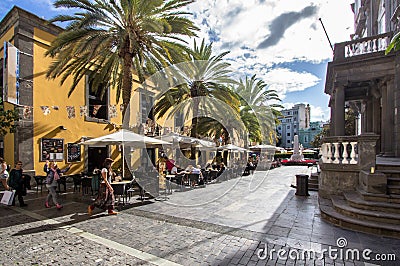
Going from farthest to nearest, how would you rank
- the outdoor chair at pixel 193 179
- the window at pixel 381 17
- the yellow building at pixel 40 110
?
the window at pixel 381 17 → the yellow building at pixel 40 110 → the outdoor chair at pixel 193 179

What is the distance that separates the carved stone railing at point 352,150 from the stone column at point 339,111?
293 centimetres

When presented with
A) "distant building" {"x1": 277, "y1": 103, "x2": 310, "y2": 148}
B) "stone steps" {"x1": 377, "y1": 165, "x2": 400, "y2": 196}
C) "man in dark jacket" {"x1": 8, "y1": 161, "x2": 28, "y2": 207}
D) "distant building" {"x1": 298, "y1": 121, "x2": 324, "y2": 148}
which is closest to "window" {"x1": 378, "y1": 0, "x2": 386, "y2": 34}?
"stone steps" {"x1": 377, "y1": 165, "x2": 400, "y2": 196}

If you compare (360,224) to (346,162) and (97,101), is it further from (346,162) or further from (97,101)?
(97,101)

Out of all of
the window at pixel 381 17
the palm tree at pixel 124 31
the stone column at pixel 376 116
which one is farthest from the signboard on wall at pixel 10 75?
the window at pixel 381 17

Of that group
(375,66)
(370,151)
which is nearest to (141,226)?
(370,151)

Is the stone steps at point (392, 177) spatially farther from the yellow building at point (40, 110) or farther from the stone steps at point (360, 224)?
the yellow building at point (40, 110)

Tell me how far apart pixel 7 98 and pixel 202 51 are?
11.5 m

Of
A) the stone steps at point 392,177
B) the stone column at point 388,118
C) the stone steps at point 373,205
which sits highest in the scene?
the stone column at point 388,118

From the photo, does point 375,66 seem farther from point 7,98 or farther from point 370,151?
point 7,98

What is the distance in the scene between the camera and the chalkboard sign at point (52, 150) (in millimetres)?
12539

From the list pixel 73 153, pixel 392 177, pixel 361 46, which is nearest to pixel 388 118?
pixel 361 46

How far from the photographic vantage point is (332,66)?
1070 cm

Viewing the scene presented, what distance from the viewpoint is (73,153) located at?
13.9 metres

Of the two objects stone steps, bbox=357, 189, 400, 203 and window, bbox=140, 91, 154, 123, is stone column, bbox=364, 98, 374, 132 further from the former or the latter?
window, bbox=140, 91, 154, 123
